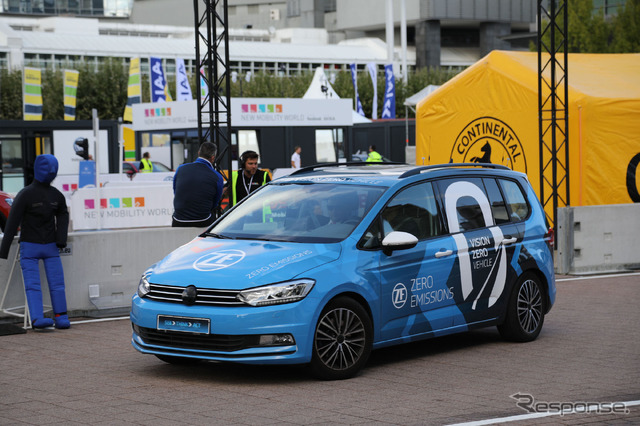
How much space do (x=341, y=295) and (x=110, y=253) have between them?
5.14m

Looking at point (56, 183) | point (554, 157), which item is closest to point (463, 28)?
point (56, 183)

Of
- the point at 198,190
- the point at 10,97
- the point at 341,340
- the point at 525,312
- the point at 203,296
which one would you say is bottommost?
the point at 525,312

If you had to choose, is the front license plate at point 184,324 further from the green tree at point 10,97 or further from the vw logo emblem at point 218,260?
the green tree at point 10,97

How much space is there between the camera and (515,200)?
392 inches

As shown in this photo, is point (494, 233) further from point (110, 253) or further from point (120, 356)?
point (110, 253)

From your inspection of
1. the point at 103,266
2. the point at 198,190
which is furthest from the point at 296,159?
the point at 198,190

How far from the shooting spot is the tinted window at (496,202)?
9648mm

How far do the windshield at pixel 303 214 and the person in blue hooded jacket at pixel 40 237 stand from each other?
2.52m

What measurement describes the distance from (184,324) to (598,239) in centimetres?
1013

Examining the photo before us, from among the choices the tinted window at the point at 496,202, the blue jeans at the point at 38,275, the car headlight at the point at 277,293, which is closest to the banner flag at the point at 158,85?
the blue jeans at the point at 38,275

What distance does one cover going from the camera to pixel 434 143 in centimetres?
2380

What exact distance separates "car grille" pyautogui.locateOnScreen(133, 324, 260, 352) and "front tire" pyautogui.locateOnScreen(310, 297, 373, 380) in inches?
20.7

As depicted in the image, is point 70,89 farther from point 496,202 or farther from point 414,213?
point 414,213

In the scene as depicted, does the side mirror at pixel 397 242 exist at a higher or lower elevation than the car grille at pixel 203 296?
higher
